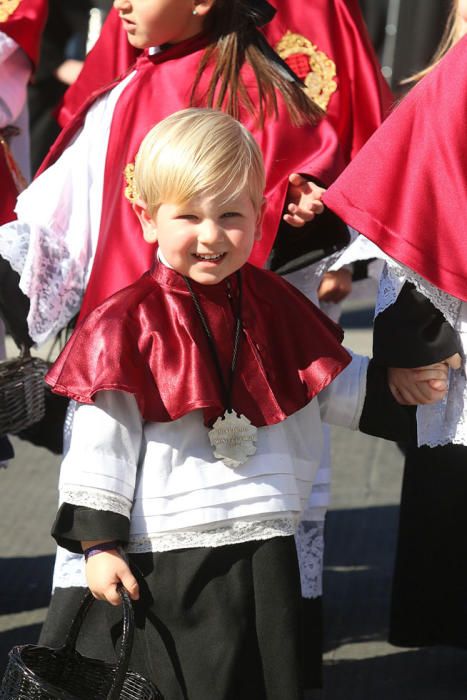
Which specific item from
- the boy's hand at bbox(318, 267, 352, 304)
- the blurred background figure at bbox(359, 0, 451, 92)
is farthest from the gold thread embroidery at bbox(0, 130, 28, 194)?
the blurred background figure at bbox(359, 0, 451, 92)

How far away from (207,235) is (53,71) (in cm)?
275

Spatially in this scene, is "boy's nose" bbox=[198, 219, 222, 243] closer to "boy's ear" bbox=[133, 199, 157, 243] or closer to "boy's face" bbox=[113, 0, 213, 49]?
"boy's ear" bbox=[133, 199, 157, 243]

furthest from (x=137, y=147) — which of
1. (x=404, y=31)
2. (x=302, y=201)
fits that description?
(x=404, y=31)

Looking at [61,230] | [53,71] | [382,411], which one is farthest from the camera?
[53,71]

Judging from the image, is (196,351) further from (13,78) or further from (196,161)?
(13,78)

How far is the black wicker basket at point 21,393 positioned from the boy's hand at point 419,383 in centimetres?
98

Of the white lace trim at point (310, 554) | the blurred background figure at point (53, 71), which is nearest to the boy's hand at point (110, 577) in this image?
the white lace trim at point (310, 554)

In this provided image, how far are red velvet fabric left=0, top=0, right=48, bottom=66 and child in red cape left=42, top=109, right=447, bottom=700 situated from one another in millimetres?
1167

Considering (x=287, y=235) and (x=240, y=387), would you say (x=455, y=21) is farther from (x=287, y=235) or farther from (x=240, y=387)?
(x=240, y=387)

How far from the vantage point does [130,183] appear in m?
2.88

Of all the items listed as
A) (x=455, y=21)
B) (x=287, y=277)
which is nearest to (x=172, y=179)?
(x=287, y=277)

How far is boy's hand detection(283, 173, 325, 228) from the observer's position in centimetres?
292

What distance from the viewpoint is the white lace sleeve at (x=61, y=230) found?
9.55 ft

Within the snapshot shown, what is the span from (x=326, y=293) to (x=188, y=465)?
1.26 m
